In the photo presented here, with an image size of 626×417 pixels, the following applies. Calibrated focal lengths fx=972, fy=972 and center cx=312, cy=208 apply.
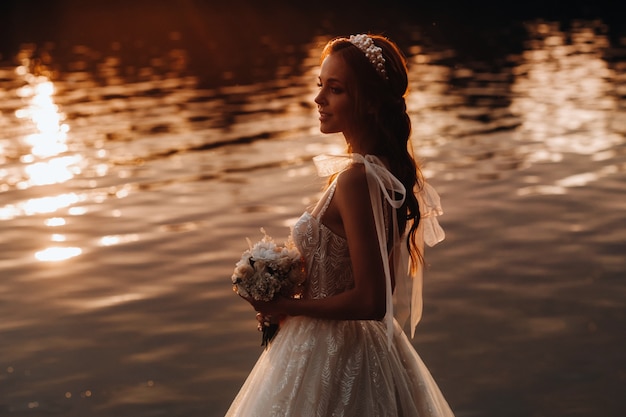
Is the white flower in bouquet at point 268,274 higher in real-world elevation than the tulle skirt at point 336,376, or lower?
higher

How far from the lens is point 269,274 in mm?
2930

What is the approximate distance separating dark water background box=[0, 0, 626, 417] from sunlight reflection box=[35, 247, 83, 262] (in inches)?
1.1

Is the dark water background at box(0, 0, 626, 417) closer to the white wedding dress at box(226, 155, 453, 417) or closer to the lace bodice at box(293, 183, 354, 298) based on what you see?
the white wedding dress at box(226, 155, 453, 417)

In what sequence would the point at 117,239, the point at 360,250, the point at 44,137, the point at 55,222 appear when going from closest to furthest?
the point at 360,250
the point at 117,239
the point at 55,222
the point at 44,137

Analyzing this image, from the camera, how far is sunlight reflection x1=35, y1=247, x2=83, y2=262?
8.63m

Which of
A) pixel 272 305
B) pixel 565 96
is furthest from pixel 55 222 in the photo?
pixel 565 96

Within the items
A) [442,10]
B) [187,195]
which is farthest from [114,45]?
[187,195]

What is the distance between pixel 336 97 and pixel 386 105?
0.15 m

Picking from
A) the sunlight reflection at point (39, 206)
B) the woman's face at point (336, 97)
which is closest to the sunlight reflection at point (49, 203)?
the sunlight reflection at point (39, 206)

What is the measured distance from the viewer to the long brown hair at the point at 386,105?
293 centimetres

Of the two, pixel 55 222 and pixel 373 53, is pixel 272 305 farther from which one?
pixel 55 222

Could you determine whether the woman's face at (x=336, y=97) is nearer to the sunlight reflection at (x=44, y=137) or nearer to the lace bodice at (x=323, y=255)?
the lace bodice at (x=323, y=255)

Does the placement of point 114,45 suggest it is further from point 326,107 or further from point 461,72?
point 326,107

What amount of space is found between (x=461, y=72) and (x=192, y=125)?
22.6 feet
